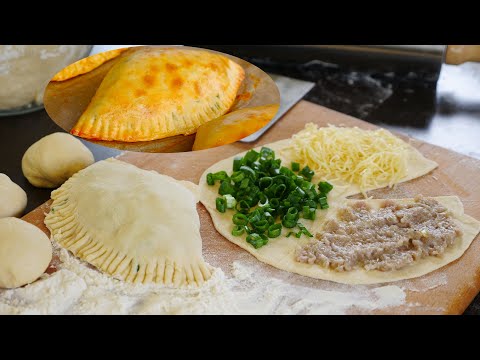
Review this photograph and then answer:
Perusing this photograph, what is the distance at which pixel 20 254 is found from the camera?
291 centimetres

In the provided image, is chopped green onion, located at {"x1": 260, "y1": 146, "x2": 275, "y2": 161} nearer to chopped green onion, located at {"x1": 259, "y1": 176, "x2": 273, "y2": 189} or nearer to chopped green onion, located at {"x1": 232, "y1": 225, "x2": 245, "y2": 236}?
chopped green onion, located at {"x1": 259, "y1": 176, "x2": 273, "y2": 189}

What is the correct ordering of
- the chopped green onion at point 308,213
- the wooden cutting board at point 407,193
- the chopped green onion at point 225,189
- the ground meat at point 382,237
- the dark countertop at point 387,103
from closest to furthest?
the wooden cutting board at point 407,193 < the ground meat at point 382,237 < the chopped green onion at point 308,213 < the chopped green onion at point 225,189 < the dark countertop at point 387,103

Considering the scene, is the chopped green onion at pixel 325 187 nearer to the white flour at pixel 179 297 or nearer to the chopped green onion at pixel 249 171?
the chopped green onion at pixel 249 171

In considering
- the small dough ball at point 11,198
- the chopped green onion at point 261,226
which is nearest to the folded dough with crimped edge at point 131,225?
the small dough ball at point 11,198

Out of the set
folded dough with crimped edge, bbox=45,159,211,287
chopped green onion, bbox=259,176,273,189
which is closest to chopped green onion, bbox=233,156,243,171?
chopped green onion, bbox=259,176,273,189

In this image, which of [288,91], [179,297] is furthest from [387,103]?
[179,297]

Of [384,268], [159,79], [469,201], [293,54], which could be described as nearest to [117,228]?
[159,79]

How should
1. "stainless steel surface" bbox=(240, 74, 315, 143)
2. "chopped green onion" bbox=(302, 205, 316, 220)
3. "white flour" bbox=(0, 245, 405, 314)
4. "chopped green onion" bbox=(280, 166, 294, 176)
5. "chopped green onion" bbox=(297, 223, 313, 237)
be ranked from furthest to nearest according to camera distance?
"stainless steel surface" bbox=(240, 74, 315, 143) < "chopped green onion" bbox=(280, 166, 294, 176) < "chopped green onion" bbox=(302, 205, 316, 220) < "chopped green onion" bbox=(297, 223, 313, 237) < "white flour" bbox=(0, 245, 405, 314)

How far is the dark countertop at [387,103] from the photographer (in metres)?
4.20

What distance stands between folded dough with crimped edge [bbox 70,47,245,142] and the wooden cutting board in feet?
0.60

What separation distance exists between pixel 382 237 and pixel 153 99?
161cm

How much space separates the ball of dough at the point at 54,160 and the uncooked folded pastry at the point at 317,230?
77 centimetres

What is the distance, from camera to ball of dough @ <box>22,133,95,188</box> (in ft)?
11.9

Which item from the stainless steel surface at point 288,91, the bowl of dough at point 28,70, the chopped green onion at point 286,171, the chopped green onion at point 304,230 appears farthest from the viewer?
the stainless steel surface at point 288,91
